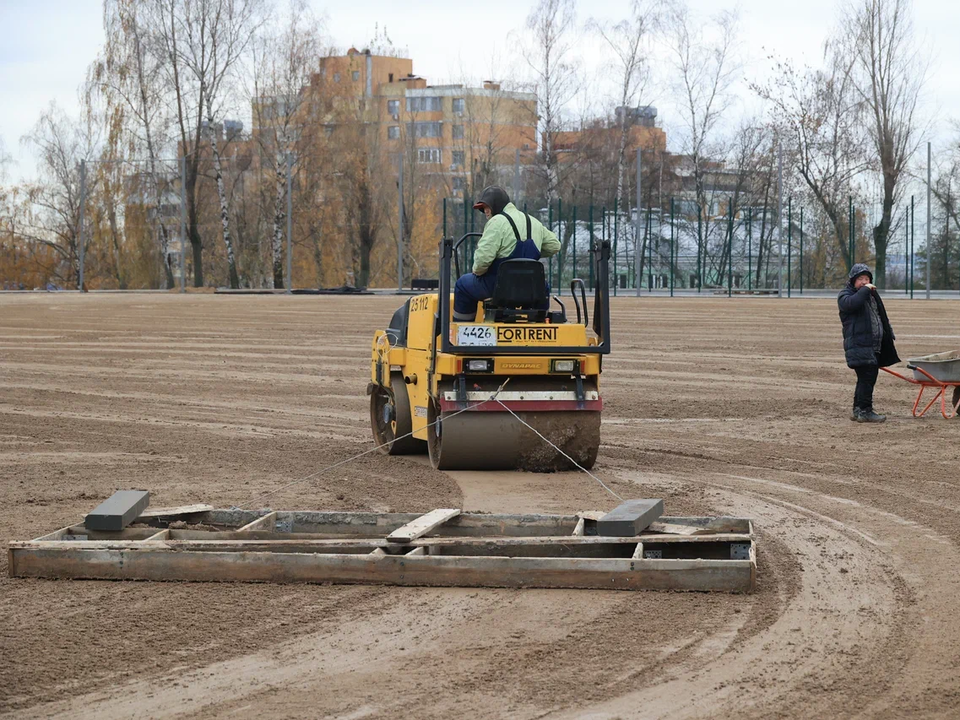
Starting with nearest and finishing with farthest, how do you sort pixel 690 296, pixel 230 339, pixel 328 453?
pixel 328 453 → pixel 230 339 → pixel 690 296

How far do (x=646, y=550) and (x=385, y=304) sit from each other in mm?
30939

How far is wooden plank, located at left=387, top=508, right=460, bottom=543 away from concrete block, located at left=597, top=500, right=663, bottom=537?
0.91m

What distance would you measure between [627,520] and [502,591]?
82cm

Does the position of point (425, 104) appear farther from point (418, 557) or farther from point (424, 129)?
point (418, 557)

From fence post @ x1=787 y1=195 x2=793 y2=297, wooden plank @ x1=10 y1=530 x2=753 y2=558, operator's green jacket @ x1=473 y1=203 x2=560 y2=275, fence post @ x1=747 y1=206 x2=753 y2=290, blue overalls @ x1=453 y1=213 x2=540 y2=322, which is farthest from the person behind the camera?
fence post @ x1=747 y1=206 x2=753 y2=290

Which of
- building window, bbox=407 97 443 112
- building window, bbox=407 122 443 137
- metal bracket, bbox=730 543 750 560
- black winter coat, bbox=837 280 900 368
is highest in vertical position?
building window, bbox=407 97 443 112

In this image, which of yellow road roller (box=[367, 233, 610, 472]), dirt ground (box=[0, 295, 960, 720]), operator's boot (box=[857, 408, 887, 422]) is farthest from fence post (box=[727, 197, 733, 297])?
yellow road roller (box=[367, 233, 610, 472])

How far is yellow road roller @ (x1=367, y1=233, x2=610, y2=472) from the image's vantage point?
9.88 m

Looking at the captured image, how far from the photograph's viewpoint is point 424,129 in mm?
78812

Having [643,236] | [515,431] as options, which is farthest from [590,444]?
[643,236]

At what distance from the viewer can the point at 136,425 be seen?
1320cm

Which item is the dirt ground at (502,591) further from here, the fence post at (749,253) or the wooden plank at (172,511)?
the fence post at (749,253)

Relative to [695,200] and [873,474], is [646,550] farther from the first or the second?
[695,200]

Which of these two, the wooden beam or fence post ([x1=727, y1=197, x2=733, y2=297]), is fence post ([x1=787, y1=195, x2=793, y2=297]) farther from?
the wooden beam
